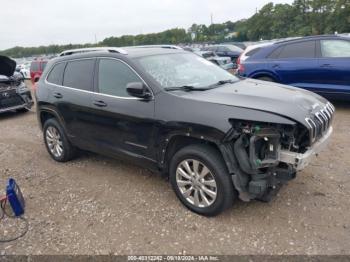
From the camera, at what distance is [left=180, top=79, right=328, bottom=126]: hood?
301 cm

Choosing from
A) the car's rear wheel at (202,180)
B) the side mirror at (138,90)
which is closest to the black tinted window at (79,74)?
the side mirror at (138,90)

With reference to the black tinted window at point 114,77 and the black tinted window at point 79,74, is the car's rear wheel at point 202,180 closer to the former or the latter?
the black tinted window at point 114,77

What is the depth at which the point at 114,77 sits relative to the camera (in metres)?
4.05

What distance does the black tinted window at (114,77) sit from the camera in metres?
3.87

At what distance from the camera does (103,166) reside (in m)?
4.98

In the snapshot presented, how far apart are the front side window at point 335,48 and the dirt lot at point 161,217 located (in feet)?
9.04

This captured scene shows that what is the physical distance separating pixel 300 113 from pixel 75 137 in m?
3.19

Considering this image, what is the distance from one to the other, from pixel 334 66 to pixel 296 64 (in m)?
0.81

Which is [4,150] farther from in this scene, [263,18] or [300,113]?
[263,18]

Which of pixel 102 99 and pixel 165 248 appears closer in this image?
pixel 165 248

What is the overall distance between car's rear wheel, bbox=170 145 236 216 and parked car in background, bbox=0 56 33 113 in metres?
7.03

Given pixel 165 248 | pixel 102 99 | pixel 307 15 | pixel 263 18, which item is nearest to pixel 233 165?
pixel 165 248

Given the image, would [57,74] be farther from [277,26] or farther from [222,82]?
[277,26]

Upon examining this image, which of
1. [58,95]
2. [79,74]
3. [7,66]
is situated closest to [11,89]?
[7,66]
